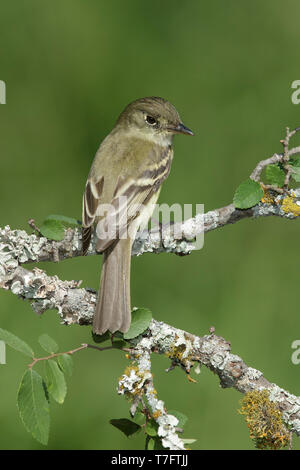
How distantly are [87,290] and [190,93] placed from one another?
7.57ft

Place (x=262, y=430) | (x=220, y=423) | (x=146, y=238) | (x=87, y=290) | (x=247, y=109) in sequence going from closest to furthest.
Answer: (x=262, y=430) → (x=87, y=290) → (x=146, y=238) → (x=220, y=423) → (x=247, y=109)

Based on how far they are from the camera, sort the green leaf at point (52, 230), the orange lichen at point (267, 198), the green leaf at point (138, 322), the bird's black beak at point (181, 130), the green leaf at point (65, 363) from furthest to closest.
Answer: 1. the bird's black beak at point (181, 130)
2. the orange lichen at point (267, 198)
3. the green leaf at point (52, 230)
4. the green leaf at point (138, 322)
5. the green leaf at point (65, 363)

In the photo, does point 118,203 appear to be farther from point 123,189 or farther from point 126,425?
point 126,425

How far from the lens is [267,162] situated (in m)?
3.48

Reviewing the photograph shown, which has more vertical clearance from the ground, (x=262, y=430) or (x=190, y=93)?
(x=190, y=93)

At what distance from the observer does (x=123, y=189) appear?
3.95 meters

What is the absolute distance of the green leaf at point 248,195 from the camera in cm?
337

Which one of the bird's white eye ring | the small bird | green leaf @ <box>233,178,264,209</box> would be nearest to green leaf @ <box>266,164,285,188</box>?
green leaf @ <box>233,178,264,209</box>

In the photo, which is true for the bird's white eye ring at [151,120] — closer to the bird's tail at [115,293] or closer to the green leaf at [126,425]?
the bird's tail at [115,293]

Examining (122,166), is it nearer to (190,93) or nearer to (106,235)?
(106,235)

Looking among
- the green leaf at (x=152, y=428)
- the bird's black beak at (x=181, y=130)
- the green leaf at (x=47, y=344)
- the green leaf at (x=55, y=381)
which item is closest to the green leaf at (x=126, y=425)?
the green leaf at (x=152, y=428)

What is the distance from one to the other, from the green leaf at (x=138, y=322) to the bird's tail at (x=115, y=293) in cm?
2

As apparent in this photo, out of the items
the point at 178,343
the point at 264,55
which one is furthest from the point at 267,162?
the point at 264,55

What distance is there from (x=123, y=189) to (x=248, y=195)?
83cm
